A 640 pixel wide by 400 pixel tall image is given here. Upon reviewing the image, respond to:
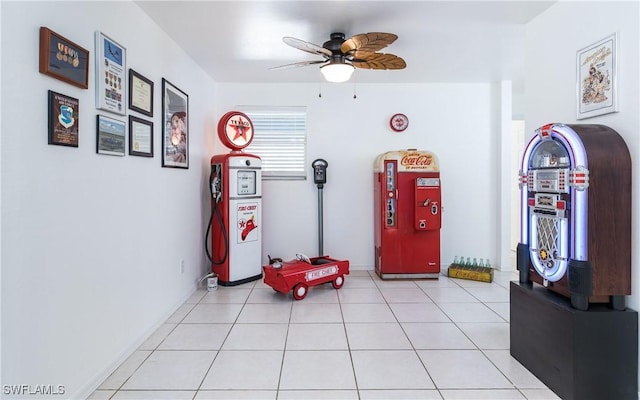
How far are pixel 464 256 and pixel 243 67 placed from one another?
3.98 meters

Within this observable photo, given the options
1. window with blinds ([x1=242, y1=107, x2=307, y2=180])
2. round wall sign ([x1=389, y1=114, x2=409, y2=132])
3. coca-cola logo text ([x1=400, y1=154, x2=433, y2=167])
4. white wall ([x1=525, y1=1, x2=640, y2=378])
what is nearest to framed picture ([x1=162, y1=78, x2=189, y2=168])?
window with blinds ([x1=242, y1=107, x2=307, y2=180])

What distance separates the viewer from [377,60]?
3.22 metres

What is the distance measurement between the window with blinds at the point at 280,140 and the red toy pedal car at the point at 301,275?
150cm

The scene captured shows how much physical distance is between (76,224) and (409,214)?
355 cm

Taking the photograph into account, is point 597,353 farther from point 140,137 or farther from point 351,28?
point 140,137

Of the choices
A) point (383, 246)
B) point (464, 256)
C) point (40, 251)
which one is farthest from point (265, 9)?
point (464, 256)

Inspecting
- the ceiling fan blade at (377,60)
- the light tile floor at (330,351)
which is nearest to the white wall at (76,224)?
the light tile floor at (330,351)

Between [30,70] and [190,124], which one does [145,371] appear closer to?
[30,70]

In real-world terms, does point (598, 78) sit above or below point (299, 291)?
above

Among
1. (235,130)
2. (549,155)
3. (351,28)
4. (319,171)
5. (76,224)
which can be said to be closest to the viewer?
(76,224)

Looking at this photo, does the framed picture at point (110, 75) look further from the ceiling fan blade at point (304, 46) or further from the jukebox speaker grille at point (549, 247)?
the jukebox speaker grille at point (549, 247)

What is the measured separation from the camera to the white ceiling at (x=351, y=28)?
277cm

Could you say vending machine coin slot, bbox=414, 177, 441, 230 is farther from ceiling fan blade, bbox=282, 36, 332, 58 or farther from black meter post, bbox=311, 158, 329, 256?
ceiling fan blade, bbox=282, 36, 332, 58

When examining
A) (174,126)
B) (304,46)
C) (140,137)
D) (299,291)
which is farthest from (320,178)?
(140,137)
